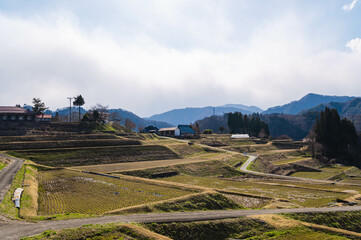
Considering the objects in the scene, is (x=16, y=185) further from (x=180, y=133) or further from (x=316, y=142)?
(x=316, y=142)

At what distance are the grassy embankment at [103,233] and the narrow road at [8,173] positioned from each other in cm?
1231

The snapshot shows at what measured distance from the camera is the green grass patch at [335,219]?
95.6ft

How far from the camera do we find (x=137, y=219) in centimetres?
2448

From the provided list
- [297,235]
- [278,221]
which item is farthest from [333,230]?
[278,221]

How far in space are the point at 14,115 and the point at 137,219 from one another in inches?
3198

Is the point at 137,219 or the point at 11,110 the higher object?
the point at 11,110

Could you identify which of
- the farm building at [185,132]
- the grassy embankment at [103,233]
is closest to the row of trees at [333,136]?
the farm building at [185,132]

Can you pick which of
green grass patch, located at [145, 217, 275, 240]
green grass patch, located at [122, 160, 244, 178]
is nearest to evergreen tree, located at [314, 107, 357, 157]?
green grass patch, located at [122, 160, 244, 178]

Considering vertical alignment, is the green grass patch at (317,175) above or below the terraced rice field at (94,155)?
below

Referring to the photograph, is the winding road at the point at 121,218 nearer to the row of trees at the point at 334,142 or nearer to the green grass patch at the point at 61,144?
the green grass patch at the point at 61,144

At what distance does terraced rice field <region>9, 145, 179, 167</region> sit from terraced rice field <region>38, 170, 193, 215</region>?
10.0 meters

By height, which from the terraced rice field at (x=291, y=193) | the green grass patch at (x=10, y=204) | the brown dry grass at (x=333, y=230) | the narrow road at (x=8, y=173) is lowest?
the terraced rice field at (x=291, y=193)

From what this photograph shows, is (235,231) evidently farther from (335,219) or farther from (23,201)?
(23,201)

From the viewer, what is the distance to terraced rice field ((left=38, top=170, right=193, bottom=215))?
28736 mm
